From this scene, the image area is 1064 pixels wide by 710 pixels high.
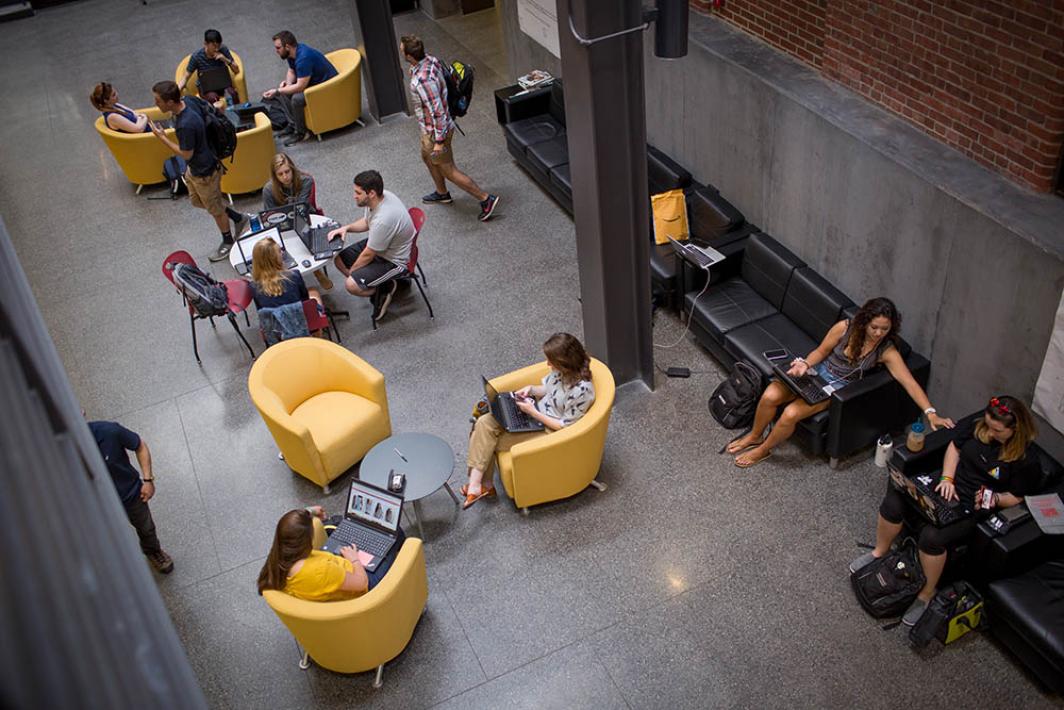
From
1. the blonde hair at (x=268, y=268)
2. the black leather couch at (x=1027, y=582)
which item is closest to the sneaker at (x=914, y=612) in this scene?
the black leather couch at (x=1027, y=582)

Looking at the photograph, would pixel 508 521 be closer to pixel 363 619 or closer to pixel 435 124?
pixel 363 619

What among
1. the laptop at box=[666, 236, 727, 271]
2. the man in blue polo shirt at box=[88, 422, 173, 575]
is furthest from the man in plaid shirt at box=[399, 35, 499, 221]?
the man in blue polo shirt at box=[88, 422, 173, 575]

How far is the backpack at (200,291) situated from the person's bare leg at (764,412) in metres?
4.30

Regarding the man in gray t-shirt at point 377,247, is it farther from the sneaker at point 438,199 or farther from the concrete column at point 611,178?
the concrete column at point 611,178

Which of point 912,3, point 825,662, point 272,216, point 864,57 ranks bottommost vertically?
point 825,662

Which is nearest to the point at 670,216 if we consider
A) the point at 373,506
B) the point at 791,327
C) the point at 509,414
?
the point at 791,327

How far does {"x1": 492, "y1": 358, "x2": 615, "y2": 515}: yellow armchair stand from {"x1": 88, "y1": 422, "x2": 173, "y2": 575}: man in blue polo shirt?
2.27 meters

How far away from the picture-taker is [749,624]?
19.1 feet

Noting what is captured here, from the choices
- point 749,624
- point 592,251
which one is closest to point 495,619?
point 749,624

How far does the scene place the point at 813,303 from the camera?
23.8ft

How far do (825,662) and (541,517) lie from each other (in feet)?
6.69

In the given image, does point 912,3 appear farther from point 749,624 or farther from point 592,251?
point 749,624

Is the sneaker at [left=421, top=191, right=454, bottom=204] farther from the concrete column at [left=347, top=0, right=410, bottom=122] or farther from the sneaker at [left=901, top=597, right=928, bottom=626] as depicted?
the sneaker at [left=901, top=597, right=928, bottom=626]

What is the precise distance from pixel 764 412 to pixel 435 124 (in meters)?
4.56
